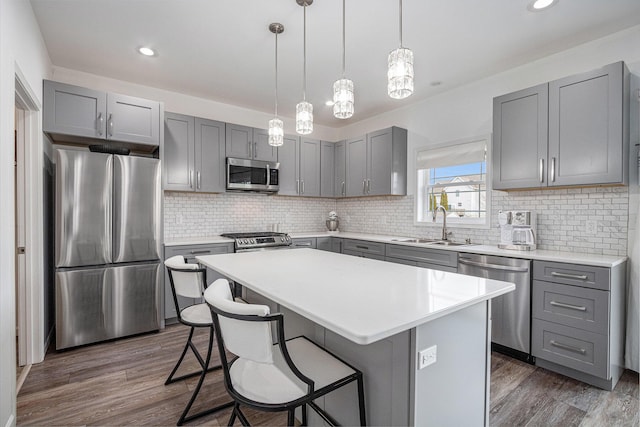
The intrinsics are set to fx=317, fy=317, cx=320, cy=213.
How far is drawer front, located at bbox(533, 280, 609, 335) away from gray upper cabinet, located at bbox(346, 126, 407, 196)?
7.00 feet

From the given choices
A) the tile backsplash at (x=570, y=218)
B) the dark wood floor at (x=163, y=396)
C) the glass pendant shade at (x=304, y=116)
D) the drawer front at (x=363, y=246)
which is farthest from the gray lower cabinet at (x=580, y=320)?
the glass pendant shade at (x=304, y=116)

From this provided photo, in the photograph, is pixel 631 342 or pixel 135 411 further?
pixel 631 342

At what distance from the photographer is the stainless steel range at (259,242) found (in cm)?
385

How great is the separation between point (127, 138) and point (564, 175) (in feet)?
13.3

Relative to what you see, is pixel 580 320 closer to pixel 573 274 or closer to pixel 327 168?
pixel 573 274

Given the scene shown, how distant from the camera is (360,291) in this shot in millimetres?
1449

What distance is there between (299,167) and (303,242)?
3.77 feet

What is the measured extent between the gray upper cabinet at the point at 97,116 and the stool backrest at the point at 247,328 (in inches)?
107

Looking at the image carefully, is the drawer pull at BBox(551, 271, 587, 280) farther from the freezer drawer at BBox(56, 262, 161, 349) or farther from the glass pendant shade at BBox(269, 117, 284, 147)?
the freezer drawer at BBox(56, 262, 161, 349)

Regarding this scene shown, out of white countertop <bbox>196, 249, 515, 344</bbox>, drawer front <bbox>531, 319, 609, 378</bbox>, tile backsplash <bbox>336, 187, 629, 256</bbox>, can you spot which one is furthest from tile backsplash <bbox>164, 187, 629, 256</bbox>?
white countertop <bbox>196, 249, 515, 344</bbox>

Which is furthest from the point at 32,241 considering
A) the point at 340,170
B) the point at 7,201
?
the point at 340,170

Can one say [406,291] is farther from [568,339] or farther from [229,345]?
[568,339]

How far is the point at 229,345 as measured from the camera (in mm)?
1224

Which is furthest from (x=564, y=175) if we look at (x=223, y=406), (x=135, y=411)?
(x=135, y=411)
